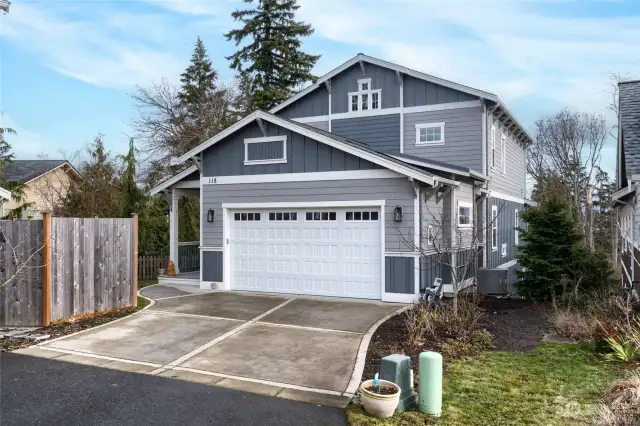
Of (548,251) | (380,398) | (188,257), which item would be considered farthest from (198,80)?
(380,398)

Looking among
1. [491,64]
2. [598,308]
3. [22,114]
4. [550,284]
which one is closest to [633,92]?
[491,64]

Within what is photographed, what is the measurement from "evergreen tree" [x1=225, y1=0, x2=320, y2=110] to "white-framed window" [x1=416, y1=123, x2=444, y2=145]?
13.5 meters

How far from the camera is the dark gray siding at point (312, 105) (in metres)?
17.8

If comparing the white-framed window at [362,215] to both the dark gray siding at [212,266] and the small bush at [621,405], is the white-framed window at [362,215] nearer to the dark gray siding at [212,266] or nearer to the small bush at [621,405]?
the dark gray siding at [212,266]

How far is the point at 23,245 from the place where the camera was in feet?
28.4

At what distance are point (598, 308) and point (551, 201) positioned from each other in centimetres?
431

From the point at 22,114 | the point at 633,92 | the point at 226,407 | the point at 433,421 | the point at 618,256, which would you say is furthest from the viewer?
the point at 618,256

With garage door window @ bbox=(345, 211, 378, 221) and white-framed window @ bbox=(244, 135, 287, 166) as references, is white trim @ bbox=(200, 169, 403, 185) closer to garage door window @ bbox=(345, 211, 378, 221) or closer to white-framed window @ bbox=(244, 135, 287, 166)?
white-framed window @ bbox=(244, 135, 287, 166)

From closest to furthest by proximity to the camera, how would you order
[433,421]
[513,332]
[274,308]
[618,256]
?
[433,421]
[513,332]
[274,308]
[618,256]

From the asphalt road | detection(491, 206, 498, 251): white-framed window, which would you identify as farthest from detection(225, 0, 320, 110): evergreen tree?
the asphalt road

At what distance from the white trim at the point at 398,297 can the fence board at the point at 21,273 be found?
7.31 meters

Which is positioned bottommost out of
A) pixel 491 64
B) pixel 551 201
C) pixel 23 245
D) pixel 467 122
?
pixel 23 245

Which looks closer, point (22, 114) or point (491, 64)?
point (491, 64)

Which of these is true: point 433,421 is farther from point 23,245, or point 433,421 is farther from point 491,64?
point 491,64
